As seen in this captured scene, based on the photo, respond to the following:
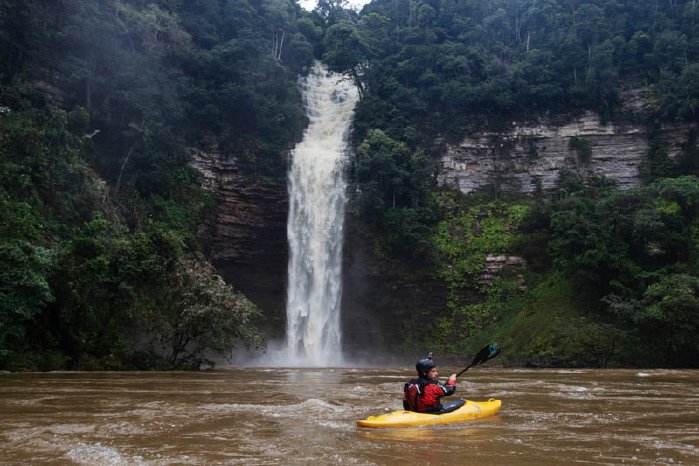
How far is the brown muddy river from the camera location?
5441 mm

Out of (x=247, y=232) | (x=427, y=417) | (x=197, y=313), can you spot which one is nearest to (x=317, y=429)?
(x=427, y=417)

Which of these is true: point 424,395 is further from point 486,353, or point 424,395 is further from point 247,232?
point 247,232

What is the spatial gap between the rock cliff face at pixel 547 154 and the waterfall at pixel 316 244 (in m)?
7.01

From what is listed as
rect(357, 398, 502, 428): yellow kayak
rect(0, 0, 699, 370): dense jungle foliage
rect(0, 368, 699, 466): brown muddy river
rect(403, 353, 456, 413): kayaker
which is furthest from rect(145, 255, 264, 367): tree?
rect(357, 398, 502, 428): yellow kayak

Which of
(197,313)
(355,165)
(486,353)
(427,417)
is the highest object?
(355,165)

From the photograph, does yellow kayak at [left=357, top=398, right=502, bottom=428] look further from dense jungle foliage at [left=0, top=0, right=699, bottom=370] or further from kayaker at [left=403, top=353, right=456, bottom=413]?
dense jungle foliage at [left=0, top=0, right=699, bottom=370]

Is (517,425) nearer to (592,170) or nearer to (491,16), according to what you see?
(592,170)

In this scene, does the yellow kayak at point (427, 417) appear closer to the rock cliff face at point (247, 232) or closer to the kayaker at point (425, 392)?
the kayaker at point (425, 392)

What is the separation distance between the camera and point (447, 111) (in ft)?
122

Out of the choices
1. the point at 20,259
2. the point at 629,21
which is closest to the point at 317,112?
the point at 629,21

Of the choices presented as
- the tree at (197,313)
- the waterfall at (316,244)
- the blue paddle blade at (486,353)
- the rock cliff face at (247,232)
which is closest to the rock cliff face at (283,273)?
the rock cliff face at (247,232)

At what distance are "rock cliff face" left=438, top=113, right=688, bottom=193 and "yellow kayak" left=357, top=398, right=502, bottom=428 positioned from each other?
91.7ft

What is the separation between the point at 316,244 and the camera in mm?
32250

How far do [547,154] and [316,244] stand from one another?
15.4m
